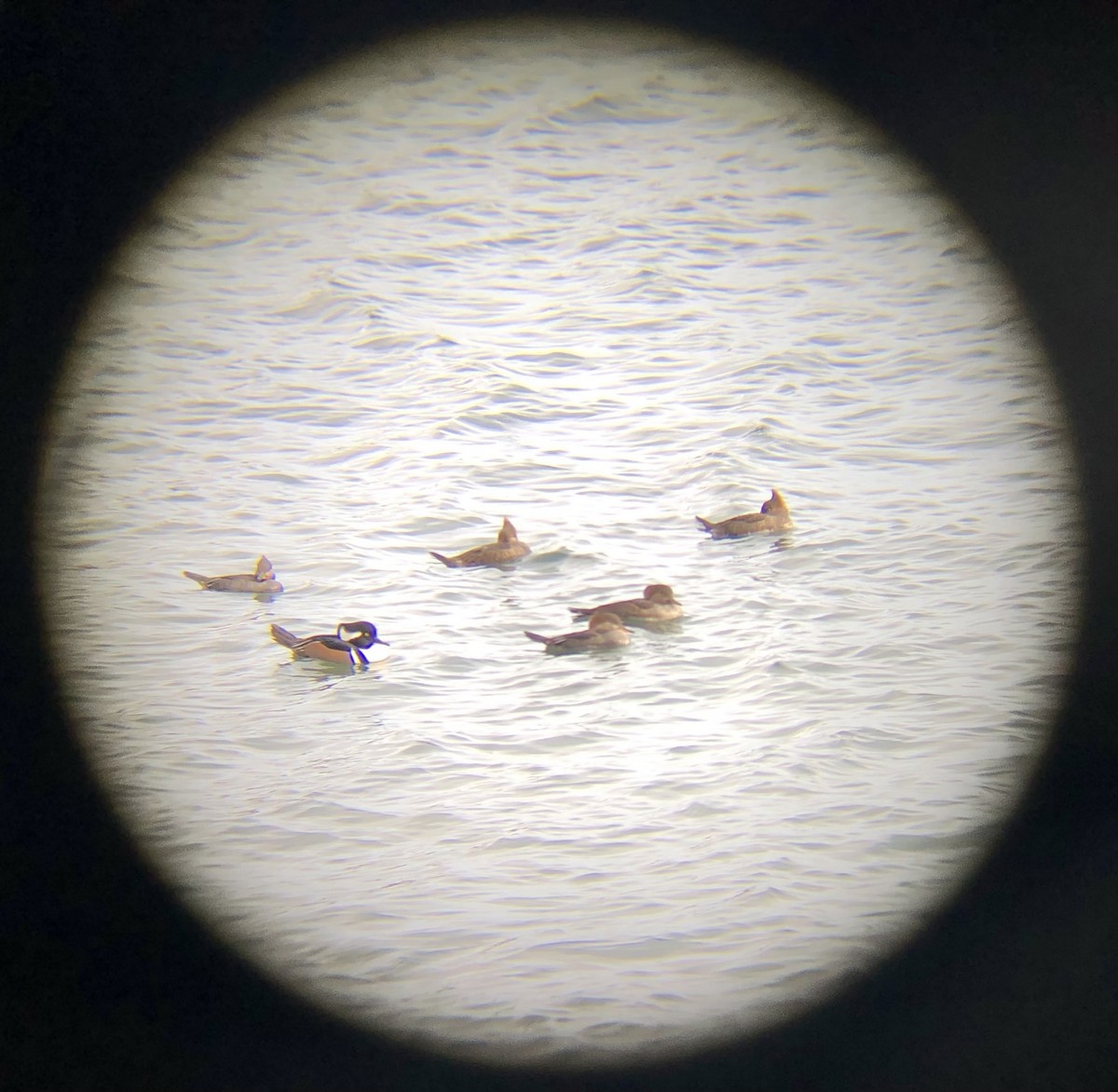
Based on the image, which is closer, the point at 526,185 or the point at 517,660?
the point at 517,660

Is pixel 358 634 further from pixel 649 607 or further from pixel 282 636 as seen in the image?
pixel 649 607

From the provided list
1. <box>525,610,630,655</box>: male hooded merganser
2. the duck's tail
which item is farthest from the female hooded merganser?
the duck's tail

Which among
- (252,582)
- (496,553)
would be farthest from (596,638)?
(252,582)

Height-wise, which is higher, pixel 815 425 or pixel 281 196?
pixel 281 196

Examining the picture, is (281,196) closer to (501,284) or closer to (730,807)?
(501,284)

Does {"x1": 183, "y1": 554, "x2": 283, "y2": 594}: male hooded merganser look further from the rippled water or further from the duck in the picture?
the duck

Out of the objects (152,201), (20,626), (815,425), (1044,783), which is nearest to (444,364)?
(815,425)
